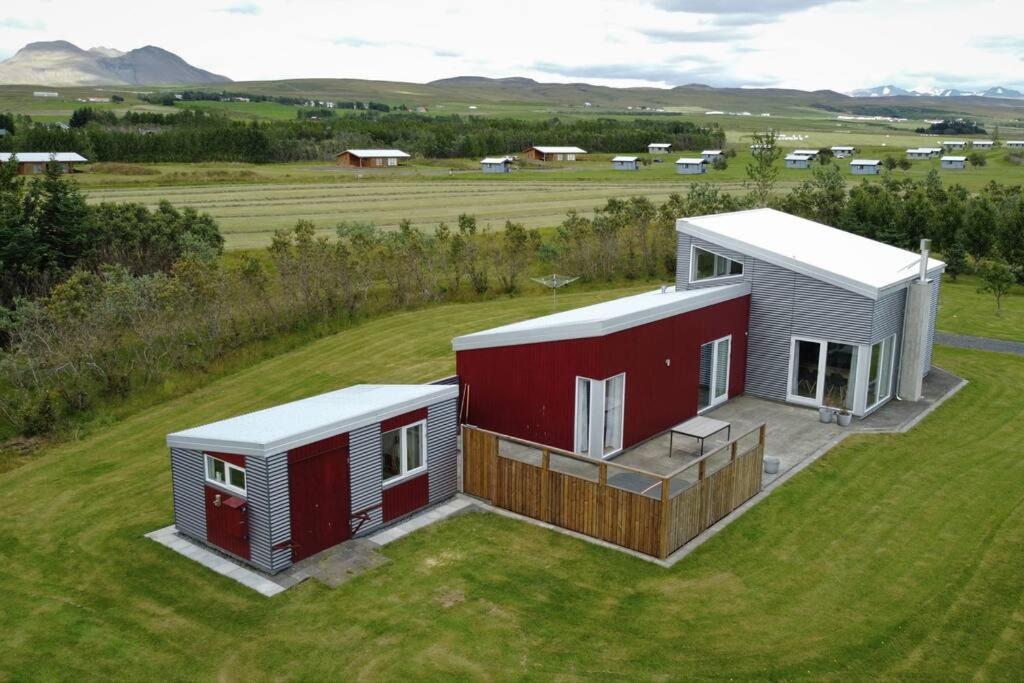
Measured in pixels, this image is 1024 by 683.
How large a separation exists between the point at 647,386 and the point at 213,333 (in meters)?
14.7

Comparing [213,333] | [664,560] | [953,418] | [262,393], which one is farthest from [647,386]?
[213,333]

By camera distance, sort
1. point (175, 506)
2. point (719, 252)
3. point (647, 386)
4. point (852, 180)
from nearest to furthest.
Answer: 1. point (175, 506)
2. point (647, 386)
3. point (719, 252)
4. point (852, 180)

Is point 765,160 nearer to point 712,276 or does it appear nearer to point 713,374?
point 712,276

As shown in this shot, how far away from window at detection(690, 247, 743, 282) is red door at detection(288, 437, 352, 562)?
12061 mm

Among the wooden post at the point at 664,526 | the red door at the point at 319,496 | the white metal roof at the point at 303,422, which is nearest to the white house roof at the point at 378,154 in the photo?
the white metal roof at the point at 303,422

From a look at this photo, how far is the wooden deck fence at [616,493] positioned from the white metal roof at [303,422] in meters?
1.40

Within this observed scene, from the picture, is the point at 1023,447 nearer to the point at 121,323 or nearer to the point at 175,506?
the point at 175,506

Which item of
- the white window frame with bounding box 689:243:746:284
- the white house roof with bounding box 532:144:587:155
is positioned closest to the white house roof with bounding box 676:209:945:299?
the white window frame with bounding box 689:243:746:284

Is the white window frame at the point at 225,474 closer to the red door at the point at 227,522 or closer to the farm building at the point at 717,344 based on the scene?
the red door at the point at 227,522

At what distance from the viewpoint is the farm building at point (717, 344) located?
15781 millimetres

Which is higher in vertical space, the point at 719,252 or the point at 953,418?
the point at 719,252

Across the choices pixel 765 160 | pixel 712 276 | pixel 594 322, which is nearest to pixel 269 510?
pixel 594 322

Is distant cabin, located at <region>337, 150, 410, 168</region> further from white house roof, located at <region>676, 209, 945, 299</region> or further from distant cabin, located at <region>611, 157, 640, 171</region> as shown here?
white house roof, located at <region>676, 209, 945, 299</region>

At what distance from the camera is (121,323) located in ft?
78.5
